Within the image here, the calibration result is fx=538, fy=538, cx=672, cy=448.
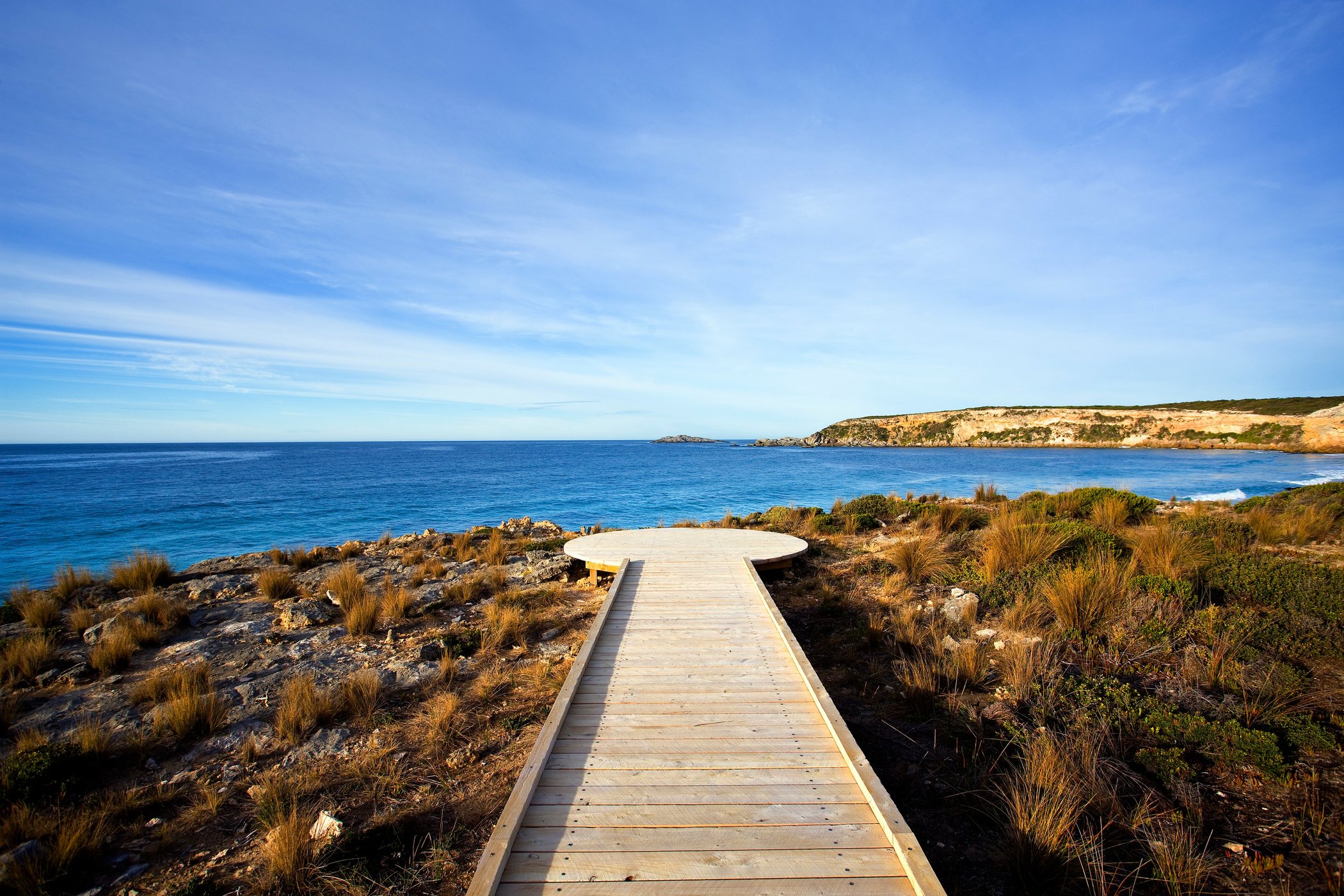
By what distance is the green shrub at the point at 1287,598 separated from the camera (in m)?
5.30

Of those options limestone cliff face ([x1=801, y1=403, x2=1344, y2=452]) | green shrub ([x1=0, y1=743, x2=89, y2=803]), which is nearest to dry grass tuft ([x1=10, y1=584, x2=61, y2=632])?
green shrub ([x1=0, y1=743, x2=89, y2=803])

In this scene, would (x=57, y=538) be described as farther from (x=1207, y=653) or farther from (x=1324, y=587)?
(x=1324, y=587)

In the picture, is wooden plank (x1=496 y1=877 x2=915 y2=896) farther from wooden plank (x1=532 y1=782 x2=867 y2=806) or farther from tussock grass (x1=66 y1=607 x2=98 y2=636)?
tussock grass (x1=66 y1=607 x2=98 y2=636)

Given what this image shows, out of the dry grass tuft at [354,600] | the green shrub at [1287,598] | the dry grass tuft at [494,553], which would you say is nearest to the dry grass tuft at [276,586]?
the dry grass tuft at [354,600]

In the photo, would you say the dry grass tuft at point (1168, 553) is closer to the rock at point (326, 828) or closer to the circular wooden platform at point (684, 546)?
the circular wooden platform at point (684, 546)

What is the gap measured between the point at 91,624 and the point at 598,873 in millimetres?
9542

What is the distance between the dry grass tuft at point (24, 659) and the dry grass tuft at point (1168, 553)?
13.8m

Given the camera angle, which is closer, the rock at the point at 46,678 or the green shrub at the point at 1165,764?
the green shrub at the point at 1165,764

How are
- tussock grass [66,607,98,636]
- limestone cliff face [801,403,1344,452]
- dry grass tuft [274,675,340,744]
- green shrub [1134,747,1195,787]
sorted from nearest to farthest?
1. green shrub [1134,747,1195,787]
2. dry grass tuft [274,675,340,744]
3. tussock grass [66,607,98,636]
4. limestone cliff face [801,403,1344,452]

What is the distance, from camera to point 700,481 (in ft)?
132

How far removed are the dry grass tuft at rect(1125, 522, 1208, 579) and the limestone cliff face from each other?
2168 inches

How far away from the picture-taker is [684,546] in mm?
9812

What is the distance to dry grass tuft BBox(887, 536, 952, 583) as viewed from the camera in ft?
29.2

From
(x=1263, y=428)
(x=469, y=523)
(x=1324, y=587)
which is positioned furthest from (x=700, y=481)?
(x=1263, y=428)
